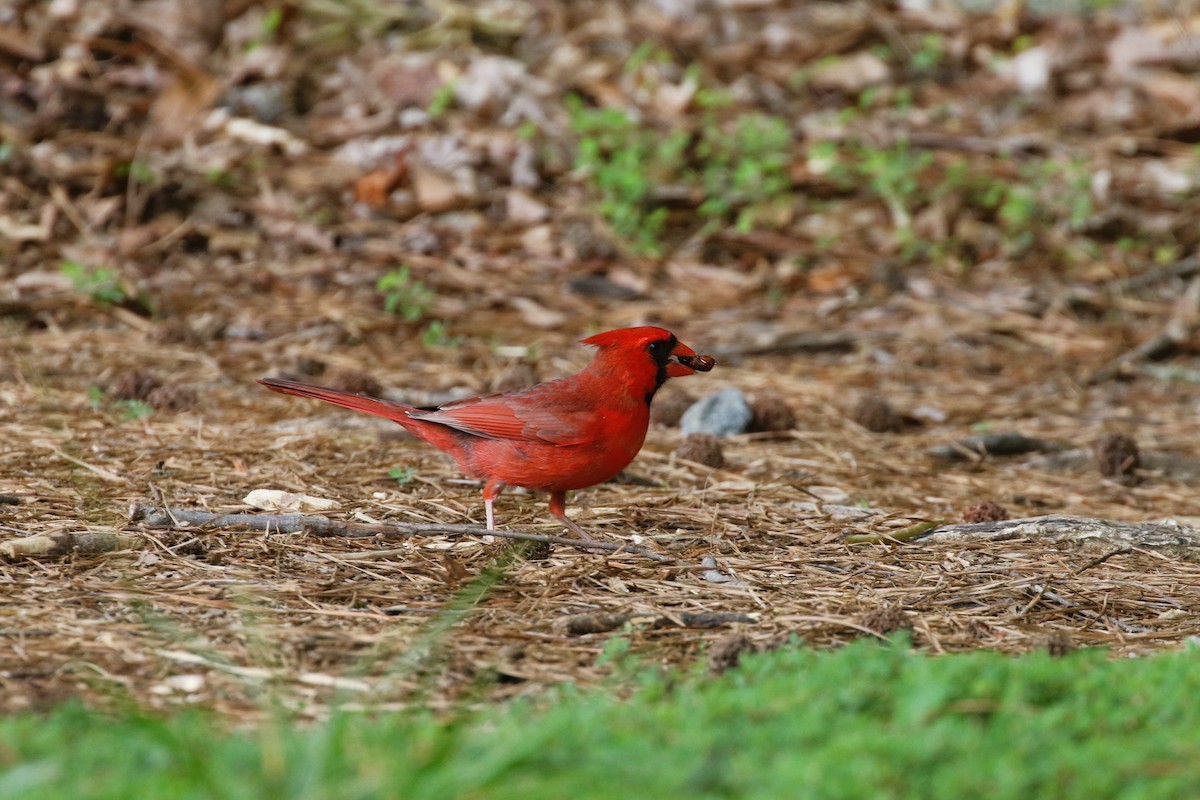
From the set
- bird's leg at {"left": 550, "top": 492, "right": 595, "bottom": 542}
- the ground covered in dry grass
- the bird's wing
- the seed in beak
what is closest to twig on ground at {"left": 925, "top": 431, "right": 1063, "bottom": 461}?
the ground covered in dry grass

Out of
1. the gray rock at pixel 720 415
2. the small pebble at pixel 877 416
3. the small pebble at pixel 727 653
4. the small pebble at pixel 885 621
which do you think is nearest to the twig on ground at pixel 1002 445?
the small pebble at pixel 877 416

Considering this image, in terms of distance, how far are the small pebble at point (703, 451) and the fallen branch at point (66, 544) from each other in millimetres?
2083

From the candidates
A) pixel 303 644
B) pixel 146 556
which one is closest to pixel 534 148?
pixel 146 556

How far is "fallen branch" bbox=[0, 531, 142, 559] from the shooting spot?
3479 mm

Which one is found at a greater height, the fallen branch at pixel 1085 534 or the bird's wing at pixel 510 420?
the bird's wing at pixel 510 420

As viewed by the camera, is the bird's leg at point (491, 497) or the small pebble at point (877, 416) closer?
the bird's leg at point (491, 497)

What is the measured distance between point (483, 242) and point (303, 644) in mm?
5110

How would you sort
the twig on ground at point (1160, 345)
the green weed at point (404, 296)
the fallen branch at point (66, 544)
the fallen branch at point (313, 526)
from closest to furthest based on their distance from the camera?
the fallen branch at point (66, 544), the fallen branch at point (313, 526), the twig on ground at point (1160, 345), the green weed at point (404, 296)

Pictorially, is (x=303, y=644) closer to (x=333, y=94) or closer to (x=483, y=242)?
(x=483, y=242)

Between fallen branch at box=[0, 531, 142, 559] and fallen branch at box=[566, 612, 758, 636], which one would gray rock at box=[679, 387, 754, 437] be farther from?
fallen branch at box=[0, 531, 142, 559]

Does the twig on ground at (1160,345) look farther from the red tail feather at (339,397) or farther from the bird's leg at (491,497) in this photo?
the red tail feather at (339,397)

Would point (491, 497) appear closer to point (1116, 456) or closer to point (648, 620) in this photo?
point (648, 620)

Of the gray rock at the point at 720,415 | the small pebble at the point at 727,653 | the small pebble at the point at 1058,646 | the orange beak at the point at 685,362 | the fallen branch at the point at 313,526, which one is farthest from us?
the gray rock at the point at 720,415

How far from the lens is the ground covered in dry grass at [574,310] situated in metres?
3.31
